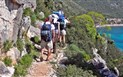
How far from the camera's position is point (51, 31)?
360 inches

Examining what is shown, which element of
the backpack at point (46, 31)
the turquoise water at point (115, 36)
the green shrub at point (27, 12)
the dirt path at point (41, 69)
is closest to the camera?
the dirt path at point (41, 69)

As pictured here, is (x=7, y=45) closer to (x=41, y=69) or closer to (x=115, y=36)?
(x=41, y=69)

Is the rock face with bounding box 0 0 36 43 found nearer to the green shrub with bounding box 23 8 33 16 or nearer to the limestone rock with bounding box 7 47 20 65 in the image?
the limestone rock with bounding box 7 47 20 65

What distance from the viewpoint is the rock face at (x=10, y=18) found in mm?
7721

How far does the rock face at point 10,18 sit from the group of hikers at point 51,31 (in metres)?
0.76

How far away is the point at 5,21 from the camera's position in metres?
7.83

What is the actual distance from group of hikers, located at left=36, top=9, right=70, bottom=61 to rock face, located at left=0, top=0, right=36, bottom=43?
76 cm

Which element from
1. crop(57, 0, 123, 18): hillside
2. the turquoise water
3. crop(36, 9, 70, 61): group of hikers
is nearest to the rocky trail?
crop(36, 9, 70, 61): group of hikers

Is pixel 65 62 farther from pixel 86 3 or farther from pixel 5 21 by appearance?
pixel 86 3

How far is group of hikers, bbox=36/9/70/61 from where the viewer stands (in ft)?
29.3

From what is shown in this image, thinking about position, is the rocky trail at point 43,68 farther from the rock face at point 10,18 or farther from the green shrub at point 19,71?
the rock face at point 10,18

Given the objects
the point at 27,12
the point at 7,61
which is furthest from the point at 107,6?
the point at 7,61

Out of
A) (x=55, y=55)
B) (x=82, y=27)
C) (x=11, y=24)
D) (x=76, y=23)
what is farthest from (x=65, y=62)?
(x=82, y=27)

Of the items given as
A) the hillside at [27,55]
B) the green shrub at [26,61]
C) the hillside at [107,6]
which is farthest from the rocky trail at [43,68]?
the hillside at [107,6]
